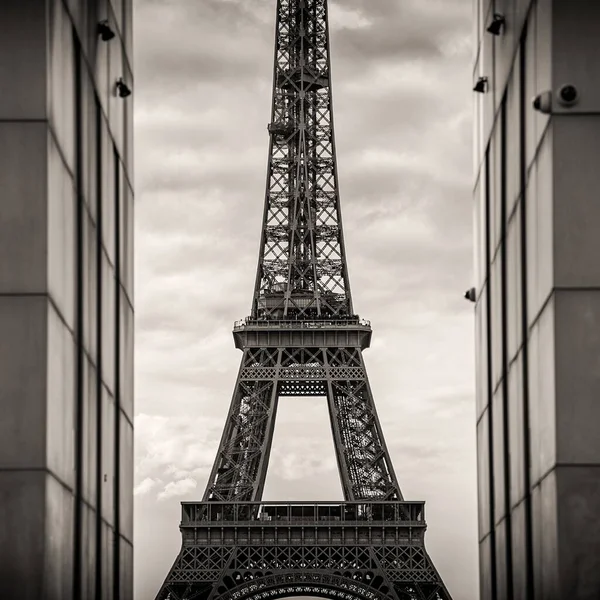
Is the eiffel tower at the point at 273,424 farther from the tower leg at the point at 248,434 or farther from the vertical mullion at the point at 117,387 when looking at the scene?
the vertical mullion at the point at 117,387

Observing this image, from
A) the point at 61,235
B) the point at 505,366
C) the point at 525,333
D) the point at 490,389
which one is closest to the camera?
the point at 61,235

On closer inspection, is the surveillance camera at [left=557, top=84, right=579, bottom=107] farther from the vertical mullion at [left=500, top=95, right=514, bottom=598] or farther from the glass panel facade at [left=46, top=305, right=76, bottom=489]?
the glass panel facade at [left=46, top=305, right=76, bottom=489]

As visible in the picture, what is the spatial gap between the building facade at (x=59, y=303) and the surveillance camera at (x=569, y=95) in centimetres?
691

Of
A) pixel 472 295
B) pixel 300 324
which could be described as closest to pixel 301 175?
pixel 300 324

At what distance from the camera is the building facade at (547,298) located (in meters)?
22.0

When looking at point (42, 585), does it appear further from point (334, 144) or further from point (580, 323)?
point (334, 144)

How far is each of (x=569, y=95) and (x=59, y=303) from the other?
7.55 metres

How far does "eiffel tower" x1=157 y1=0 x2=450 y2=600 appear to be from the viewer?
97875 millimetres

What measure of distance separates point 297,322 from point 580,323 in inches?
3301

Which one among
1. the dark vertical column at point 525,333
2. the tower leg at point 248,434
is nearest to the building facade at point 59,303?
the dark vertical column at point 525,333

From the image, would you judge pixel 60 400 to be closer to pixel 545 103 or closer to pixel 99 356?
pixel 99 356

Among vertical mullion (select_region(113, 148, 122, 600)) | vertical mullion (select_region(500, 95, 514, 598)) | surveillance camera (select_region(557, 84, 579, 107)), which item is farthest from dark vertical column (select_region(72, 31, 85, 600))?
surveillance camera (select_region(557, 84, 579, 107))

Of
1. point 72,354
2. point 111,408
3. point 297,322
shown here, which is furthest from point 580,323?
point 297,322

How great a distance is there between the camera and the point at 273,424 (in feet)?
340
